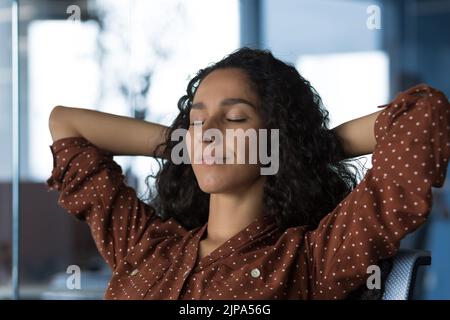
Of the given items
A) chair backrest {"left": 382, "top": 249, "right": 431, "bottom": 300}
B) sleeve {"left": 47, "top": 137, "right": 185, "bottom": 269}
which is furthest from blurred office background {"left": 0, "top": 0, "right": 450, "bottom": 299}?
chair backrest {"left": 382, "top": 249, "right": 431, "bottom": 300}

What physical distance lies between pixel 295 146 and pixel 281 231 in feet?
0.55

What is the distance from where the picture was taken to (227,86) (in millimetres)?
1528

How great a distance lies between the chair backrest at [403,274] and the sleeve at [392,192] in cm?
6

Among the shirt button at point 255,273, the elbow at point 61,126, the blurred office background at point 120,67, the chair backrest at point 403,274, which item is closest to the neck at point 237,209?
the shirt button at point 255,273

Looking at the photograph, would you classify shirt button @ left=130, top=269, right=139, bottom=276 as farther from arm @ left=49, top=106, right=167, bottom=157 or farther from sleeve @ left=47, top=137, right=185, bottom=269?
arm @ left=49, top=106, right=167, bottom=157

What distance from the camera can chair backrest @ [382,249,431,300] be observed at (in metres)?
1.39

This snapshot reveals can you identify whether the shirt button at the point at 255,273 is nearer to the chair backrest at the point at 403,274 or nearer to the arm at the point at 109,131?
the chair backrest at the point at 403,274

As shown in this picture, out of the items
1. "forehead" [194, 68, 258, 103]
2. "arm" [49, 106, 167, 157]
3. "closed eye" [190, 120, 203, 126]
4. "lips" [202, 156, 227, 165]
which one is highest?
"forehead" [194, 68, 258, 103]

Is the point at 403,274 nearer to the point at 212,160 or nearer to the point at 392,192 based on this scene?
the point at 392,192

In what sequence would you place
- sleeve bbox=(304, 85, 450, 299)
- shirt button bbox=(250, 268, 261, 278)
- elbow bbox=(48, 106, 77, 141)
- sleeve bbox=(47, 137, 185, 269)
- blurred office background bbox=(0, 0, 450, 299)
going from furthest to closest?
blurred office background bbox=(0, 0, 450, 299)
elbow bbox=(48, 106, 77, 141)
sleeve bbox=(47, 137, 185, 269)
shirt button bbox=(250, 268, 261, 278)
sleeve bbox=(304, 85, 450, 299)

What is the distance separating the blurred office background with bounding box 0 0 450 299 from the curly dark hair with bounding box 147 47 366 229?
1939 millimetres

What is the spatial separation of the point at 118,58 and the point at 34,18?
0.47m

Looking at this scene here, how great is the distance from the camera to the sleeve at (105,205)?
5.39ft

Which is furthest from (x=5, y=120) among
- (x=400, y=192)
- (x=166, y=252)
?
(x=400, y=192)
